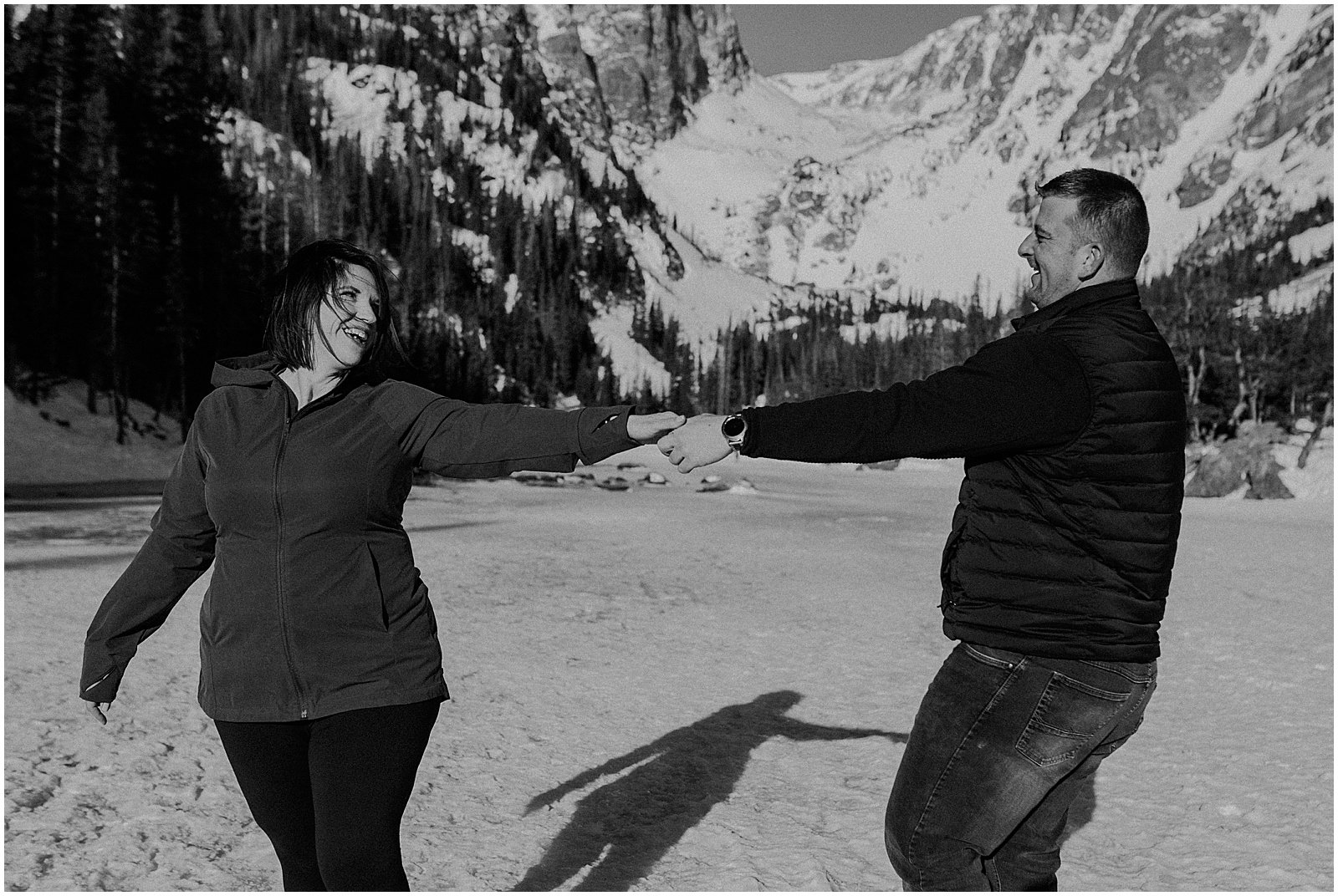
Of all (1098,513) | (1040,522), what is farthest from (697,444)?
(1098,513)

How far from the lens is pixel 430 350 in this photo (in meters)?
72.4

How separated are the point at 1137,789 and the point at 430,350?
7012 centimetres

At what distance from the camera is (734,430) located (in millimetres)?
2795

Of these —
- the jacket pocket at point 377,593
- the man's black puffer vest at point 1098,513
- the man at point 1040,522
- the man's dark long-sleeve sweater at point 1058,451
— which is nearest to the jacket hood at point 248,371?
the jacket pocket at point 377,593

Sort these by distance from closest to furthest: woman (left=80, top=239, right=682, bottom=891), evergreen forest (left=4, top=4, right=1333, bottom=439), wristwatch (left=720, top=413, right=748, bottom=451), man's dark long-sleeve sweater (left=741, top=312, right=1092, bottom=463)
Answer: man's dark long-sleeve sweater (left=741, top=312, right=1092, bottom=463)
woman (left=80, top=239, right=682, bottom=891)
wristwatch (left=720, top=413, right=748, bottom=451)
evergreen forest (left=4, top=4, right=1333, bottom=439)

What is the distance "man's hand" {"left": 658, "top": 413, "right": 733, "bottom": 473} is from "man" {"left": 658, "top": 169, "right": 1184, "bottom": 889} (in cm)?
1

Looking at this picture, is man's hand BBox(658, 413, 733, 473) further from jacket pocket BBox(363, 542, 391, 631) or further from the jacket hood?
the jacket hood

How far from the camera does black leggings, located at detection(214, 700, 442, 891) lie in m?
2.60

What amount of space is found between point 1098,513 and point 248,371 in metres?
2.31

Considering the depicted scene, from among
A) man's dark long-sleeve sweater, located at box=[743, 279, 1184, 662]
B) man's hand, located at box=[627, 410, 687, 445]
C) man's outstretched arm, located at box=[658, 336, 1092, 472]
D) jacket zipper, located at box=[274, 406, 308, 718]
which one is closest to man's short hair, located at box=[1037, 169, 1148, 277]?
man's dark long-sleeve sweater, located at box=[743, 279, 1184, 662]

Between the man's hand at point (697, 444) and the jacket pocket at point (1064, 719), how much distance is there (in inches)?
41.9

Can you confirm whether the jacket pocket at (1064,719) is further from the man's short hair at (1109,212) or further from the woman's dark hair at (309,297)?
the woman's dark hair at (309,297)

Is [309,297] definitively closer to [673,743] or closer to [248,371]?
[248,371]

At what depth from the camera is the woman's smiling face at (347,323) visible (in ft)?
9.18
